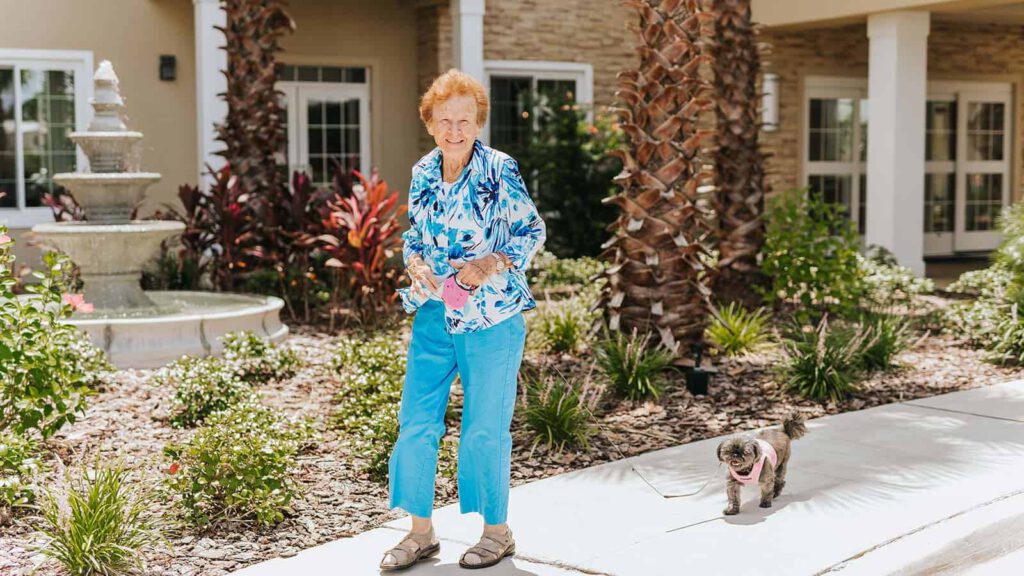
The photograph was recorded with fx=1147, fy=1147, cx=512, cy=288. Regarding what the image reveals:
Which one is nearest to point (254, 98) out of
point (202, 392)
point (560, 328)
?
point (560, 328)

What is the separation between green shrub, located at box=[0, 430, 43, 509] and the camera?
4.93m

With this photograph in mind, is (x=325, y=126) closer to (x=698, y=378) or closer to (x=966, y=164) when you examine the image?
(x=698, y=378)

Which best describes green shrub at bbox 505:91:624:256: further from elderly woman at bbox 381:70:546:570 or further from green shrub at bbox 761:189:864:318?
elderly woman at bbox 381:70:546:570

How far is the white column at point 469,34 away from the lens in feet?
46.1

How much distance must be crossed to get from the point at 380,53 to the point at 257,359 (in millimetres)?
8102

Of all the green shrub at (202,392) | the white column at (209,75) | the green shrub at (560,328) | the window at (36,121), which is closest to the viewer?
the green shrub at (202,392)

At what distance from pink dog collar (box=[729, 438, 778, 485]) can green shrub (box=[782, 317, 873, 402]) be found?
2383 millimetres

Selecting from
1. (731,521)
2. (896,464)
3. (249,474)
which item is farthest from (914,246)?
(249,474)

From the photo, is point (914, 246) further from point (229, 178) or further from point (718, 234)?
point (229, 178)

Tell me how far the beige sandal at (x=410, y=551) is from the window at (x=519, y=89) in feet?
37.0

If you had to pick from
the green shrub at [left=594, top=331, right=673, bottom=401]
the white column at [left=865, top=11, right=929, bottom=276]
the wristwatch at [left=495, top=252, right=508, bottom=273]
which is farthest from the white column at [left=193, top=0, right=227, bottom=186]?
the wristwatch at [left=495, top=252, right=508, bottom=273]

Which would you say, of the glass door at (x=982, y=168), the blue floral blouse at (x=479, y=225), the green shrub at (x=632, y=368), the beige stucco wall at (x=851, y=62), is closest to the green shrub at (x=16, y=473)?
the blue floral blouse at (x=479, y=225)

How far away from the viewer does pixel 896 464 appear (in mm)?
5793

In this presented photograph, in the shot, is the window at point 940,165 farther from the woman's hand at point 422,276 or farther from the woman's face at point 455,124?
the woman's hand at point 422,276
